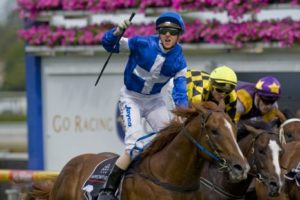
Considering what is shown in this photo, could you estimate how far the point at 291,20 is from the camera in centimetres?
981

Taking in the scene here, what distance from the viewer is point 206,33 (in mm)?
10188

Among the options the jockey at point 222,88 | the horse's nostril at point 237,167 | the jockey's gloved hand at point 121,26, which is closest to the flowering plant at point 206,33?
the jockey at point 222,88

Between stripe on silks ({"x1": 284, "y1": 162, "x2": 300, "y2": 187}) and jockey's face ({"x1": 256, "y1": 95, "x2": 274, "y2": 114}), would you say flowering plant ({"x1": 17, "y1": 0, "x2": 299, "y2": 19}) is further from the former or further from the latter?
stripe on silks ({"x1": 284, "y1": 162, "x2": 300, "y2": 187})

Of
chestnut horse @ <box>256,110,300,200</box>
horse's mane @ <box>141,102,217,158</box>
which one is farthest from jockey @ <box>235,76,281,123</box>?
horse's mane @ <box>141,102,217,158</box>

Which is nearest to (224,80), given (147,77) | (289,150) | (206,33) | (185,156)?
(147,77)

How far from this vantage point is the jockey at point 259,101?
729 centimetres

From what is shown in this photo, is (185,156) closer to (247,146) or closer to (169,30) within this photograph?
(247,146)

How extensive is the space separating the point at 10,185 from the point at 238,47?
12.9 feet

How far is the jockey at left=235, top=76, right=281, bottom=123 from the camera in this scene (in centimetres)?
729

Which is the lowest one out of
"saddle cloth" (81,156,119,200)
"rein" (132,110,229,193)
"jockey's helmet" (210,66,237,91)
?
"saddle cloth" (81,156,119,200)

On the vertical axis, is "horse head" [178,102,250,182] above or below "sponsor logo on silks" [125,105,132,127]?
above

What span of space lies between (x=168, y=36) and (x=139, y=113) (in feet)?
2.38

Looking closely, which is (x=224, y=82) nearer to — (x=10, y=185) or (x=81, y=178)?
(x=81, y=178)

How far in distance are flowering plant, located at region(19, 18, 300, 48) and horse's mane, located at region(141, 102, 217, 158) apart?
A: 3799 mm
